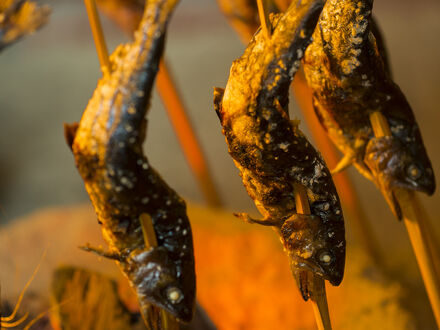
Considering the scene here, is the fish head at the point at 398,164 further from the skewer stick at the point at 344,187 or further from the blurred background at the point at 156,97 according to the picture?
the blurred background at the point at 156,97

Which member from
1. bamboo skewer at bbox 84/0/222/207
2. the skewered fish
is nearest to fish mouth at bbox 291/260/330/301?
the skewered fish

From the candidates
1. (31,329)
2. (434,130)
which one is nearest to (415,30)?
(434,130)

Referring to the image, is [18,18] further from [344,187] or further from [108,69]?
[344,187]

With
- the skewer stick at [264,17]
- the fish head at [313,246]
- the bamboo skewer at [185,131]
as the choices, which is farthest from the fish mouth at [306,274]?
the bamboo skewer at [185,131]

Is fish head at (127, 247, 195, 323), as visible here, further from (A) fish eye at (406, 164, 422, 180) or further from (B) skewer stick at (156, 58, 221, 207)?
(B) skewer stick at (156, 58, 221, 207)

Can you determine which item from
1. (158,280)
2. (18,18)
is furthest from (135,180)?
(18,18)
